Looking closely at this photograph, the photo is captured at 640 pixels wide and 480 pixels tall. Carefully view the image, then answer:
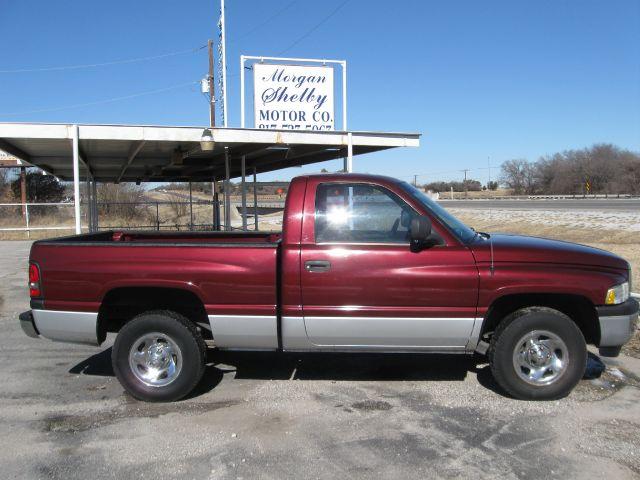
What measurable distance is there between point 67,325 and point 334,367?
8.56 ft

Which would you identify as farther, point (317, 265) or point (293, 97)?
point (293, 97)

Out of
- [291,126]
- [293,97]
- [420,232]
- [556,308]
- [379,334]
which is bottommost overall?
[379,334]

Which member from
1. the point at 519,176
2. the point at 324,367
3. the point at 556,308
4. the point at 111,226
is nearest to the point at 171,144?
the point at 324,367

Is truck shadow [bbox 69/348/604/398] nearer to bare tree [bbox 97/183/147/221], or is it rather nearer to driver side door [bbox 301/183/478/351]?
driver side door [bbox 301/183/478/351]

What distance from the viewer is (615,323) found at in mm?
4609

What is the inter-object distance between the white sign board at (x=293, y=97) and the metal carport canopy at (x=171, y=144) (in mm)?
556

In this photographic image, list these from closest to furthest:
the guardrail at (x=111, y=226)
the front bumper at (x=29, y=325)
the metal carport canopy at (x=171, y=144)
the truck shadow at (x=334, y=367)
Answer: the front bumper at (x=29, y=325) < the truck shadow at (x=334, y=367) < the metal carport canopy at (x=171, y=144) < the guardrail at (x=111, y=226)

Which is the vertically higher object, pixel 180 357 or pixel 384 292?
pixel 384 292

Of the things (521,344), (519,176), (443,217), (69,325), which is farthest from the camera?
(519,176)

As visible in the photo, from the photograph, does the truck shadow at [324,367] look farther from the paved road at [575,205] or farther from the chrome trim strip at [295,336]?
the paved road at [575,205]

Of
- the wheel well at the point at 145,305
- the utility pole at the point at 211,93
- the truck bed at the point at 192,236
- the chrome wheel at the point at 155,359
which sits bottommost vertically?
the chrome wheel at the point at 155,359

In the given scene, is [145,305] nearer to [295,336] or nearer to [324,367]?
[295,336]

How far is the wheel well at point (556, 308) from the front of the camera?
4719 mm

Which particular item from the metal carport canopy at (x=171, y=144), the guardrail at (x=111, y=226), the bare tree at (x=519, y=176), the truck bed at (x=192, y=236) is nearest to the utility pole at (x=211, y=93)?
the guardrail at (x=111, y=226)
